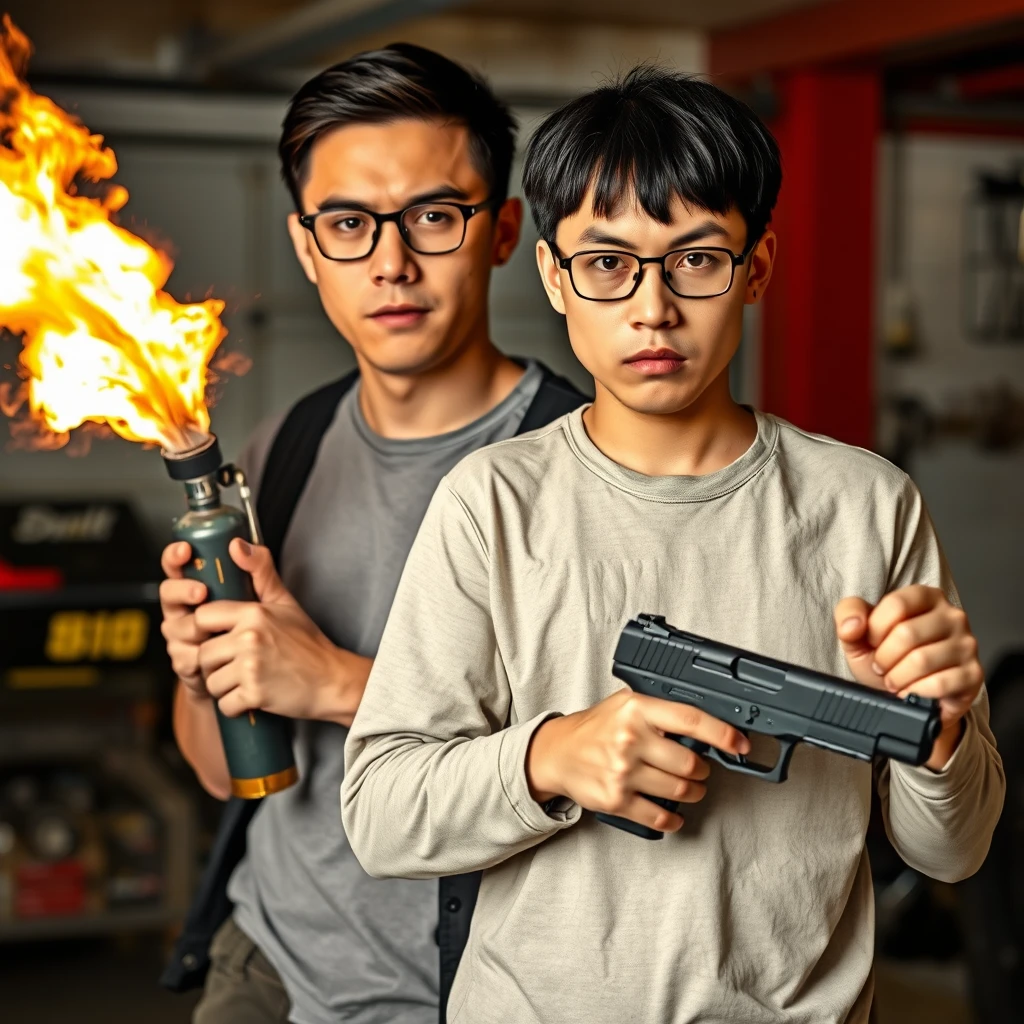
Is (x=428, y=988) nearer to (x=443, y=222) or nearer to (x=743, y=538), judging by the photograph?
(x=743, y=538)

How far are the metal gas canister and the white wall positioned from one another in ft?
12.5

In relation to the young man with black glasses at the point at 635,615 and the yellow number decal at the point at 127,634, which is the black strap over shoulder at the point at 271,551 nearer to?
the young man with black glasses at the point at 635,615

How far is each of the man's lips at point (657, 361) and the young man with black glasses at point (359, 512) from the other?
399 mm

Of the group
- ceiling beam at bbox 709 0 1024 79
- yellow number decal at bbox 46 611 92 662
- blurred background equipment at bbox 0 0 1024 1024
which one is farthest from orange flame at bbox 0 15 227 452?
ceiling beam at bbox 709 0 1024 79

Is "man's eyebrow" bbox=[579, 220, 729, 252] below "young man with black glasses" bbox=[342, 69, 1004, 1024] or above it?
above

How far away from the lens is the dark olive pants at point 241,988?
1428mm

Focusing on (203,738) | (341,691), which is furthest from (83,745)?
(341,691)

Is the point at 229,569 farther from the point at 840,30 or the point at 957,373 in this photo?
the point at 957,373

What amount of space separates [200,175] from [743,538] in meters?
3.62

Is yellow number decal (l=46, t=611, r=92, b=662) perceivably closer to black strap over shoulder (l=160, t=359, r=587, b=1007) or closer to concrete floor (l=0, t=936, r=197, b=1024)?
concrete floor (l=0, t=936, r=197, b=1024)

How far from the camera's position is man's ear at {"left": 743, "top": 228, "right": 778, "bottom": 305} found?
3.55 ft

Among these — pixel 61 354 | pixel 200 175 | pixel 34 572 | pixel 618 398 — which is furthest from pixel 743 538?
pixel 200 175

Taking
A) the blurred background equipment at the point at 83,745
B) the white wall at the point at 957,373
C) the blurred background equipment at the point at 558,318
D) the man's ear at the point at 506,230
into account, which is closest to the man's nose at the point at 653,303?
the man's ear at the point at 506,230

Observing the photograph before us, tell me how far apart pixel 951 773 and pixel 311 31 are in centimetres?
297
